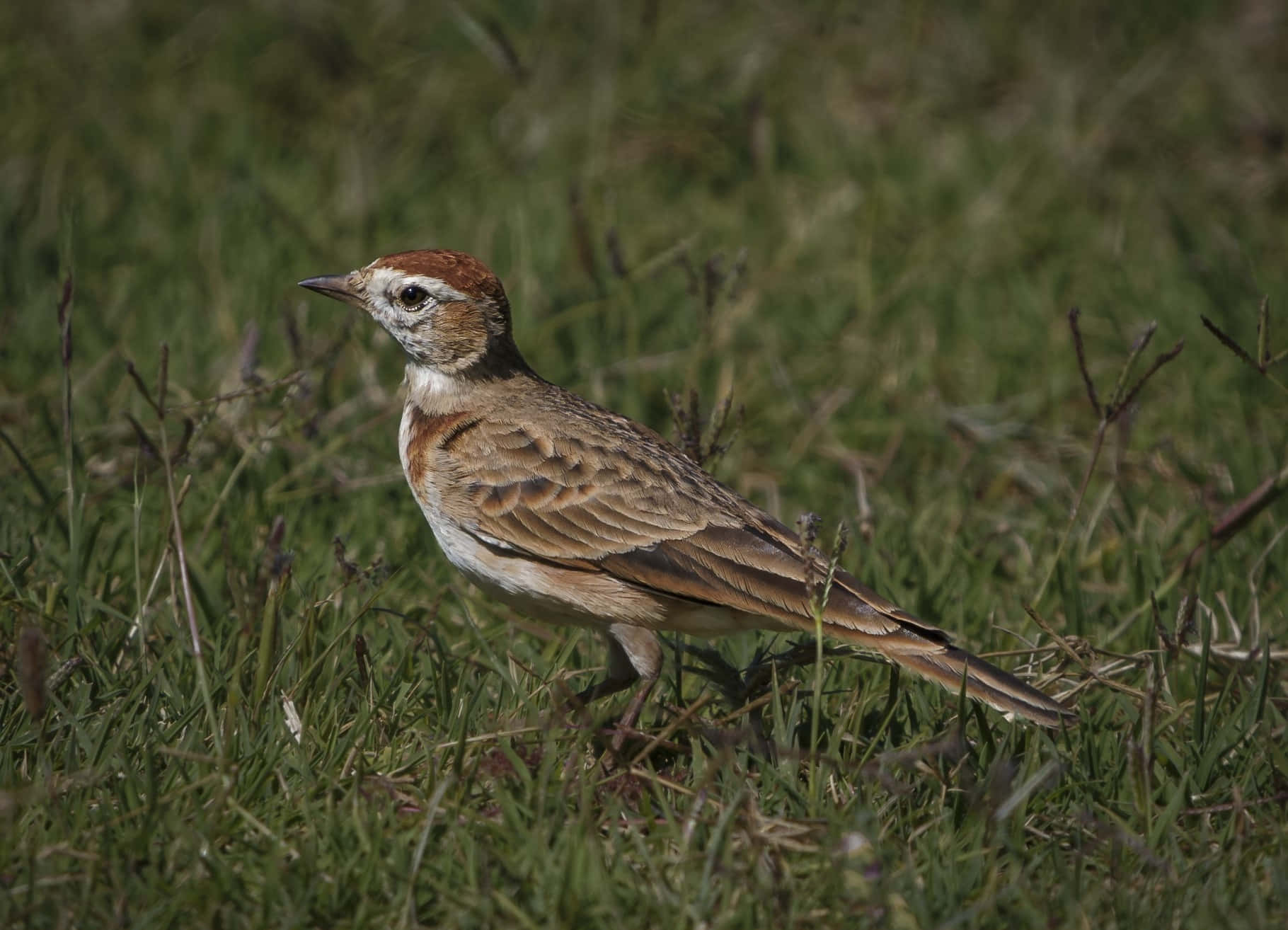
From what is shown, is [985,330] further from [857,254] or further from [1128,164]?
[1128,164]

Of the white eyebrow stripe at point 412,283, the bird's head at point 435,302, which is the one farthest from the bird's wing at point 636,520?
the white eyebrow stripe at point 412,283

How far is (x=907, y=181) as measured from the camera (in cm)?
886

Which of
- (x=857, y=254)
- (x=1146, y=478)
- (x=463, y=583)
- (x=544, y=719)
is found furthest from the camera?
(x=857, y=254)

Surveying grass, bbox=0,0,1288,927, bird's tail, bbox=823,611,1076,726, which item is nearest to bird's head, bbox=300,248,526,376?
grass, bbox=0,0,1288,927

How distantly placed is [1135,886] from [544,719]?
1629mm

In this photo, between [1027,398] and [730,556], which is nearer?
[730,556]

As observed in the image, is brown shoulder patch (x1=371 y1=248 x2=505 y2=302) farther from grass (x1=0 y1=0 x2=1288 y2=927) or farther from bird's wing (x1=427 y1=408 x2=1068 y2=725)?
grass (x1=0 y1=0 x2=1288 y2=927)

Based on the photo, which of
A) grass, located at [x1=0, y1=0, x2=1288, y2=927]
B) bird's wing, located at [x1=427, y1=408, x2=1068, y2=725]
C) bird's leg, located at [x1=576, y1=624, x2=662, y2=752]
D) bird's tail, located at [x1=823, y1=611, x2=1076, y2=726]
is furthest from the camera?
bird's leg, located at [x1=576, y1=624, x2=662, y2=752]

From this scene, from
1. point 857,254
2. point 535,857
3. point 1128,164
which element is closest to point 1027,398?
point 857,254

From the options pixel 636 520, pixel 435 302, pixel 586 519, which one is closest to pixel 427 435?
pixel 435 302

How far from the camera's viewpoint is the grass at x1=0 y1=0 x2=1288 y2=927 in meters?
3.71

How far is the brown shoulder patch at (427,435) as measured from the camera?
4836 mm

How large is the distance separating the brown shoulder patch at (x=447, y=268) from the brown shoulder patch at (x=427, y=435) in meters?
0.42

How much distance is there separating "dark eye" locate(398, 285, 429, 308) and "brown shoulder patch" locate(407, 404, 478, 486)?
1.24ft
